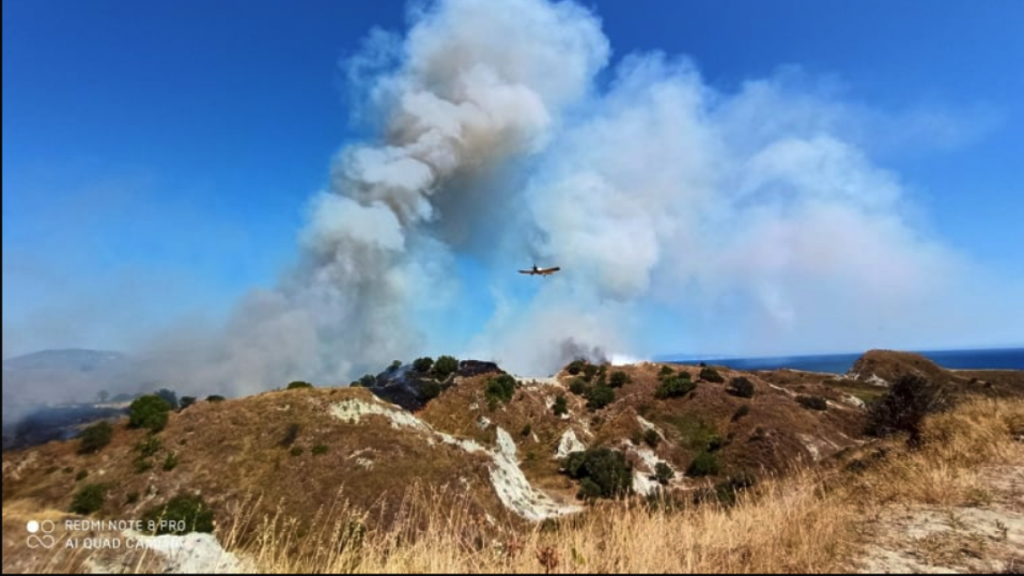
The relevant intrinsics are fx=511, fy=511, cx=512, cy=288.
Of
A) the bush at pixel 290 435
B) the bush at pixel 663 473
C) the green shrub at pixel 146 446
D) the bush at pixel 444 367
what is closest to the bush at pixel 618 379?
the bush at pixel 663 473

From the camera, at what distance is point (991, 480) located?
12.9m

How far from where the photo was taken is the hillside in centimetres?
665

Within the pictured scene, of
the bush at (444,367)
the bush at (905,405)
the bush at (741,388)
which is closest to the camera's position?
the bush at (905,405)

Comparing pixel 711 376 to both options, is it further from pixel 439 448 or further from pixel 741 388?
pixel 439 448

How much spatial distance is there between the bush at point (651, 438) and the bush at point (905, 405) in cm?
3011

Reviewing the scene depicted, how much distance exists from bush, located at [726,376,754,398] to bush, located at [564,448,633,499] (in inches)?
984

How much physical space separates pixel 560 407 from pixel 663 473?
17.5 m

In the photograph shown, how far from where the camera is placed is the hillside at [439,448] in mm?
6648

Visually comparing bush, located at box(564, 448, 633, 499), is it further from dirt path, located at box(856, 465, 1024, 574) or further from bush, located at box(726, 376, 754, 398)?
dirt path, located at box(856, 465, 1024, 574)

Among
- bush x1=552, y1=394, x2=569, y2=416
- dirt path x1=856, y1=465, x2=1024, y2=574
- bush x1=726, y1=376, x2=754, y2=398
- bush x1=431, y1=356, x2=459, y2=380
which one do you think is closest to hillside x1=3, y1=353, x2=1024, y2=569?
bush x1=726, y1=376, x2=754, y2=398

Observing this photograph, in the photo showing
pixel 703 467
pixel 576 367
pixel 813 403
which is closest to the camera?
pixel 703 467

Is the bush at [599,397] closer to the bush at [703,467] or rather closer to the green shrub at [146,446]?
the bush at [703,467]

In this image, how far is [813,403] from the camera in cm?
6888

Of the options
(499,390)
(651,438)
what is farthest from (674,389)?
(499,390)
